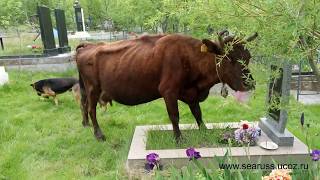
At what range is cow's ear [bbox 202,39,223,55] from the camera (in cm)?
469

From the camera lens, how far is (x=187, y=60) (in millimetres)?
5176

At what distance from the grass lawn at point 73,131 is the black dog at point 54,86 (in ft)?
0.94

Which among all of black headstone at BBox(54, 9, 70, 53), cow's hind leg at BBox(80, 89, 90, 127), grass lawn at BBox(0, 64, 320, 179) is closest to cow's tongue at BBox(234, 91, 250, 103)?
grass lawn at BBox(0, 64, 320, 179)

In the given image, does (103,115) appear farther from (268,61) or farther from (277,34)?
(277,34)

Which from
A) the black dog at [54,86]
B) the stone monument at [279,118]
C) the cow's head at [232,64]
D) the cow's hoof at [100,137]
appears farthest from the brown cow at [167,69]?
the black dog at [54,86]

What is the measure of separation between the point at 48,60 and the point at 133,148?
26.2 ft

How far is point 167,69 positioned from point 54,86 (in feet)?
14.8

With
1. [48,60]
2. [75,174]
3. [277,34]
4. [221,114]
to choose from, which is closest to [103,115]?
[221,114]

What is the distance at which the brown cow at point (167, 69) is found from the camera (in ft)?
16.0

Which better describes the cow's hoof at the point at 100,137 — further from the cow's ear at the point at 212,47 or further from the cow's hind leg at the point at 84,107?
the cow's ear at the point at 212,47

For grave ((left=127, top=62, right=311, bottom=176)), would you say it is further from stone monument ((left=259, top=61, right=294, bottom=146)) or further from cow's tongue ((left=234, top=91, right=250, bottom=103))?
cow's tongue ((left=234, top=91, right=250, bottom=103))

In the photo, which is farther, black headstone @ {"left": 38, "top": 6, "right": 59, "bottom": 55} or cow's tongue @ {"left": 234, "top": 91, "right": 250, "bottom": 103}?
black headstone @ {"left": 38, "top": 6, "right": 59, "bottom": 55}

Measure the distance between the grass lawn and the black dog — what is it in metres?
0.29

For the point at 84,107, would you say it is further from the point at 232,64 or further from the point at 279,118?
the point at 279,118
